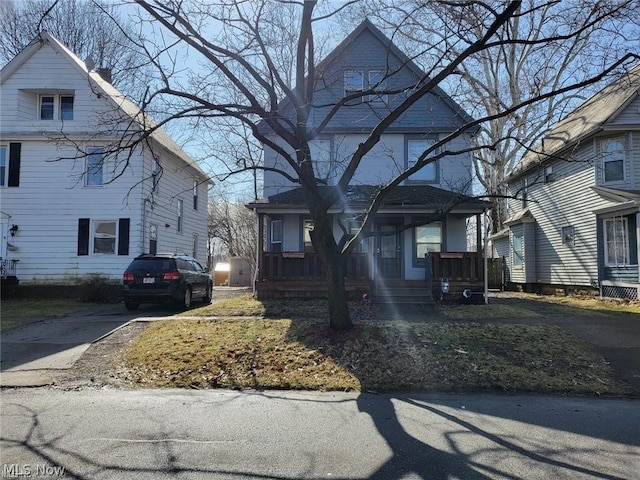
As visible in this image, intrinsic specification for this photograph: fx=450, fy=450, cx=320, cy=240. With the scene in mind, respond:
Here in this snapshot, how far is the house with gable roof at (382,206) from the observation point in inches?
562

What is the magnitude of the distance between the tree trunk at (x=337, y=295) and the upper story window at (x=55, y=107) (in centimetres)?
1609

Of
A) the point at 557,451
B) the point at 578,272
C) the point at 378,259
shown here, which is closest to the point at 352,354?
the point at 557,451

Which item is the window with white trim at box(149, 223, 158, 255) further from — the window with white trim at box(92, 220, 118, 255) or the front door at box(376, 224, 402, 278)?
the front door at box(376, 224, 402, 278)

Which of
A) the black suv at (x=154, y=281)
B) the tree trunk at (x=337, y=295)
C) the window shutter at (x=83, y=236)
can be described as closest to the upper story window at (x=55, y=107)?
the window shutter at (x=83, y=236)

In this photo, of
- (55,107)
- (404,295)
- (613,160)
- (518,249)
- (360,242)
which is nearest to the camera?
(404,295)

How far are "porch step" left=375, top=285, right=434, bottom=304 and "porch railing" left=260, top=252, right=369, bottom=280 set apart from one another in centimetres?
83

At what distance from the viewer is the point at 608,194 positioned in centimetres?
1591

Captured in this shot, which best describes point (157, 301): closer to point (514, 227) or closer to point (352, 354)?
point (352, 354)

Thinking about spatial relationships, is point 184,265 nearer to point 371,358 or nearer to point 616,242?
point 371,358

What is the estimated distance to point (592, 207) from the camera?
1700 cm

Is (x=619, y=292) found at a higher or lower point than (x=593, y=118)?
lower

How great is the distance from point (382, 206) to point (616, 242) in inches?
352

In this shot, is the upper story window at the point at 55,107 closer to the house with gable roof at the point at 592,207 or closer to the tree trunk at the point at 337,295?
the tree trunk at the point at 337,295

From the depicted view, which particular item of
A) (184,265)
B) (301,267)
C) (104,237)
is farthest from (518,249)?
(104,237)
